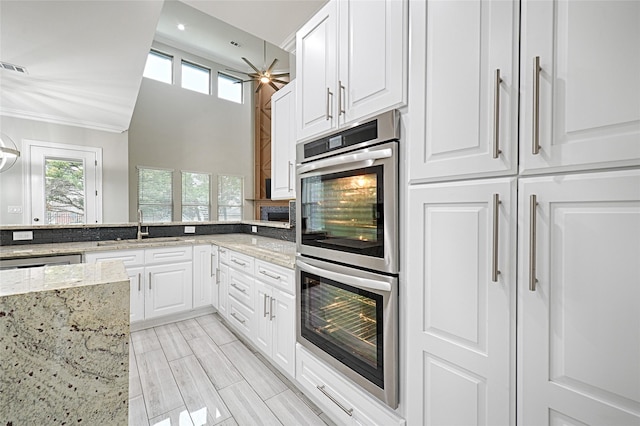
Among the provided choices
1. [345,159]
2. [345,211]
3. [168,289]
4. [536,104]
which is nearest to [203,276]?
[168,289]

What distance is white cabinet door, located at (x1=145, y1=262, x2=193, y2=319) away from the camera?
9.84ft

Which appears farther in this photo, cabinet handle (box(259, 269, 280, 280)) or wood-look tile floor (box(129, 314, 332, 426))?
cabinet handle (box(259, 269, 280, 280))

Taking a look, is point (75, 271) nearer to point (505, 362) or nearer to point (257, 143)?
point (505, 362)

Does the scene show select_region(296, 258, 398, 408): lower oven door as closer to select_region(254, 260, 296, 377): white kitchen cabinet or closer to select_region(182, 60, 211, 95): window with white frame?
select_region(254, 260, 296, 377): white kitchen cabinet

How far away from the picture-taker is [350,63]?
147cm

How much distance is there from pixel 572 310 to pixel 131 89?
4.50m

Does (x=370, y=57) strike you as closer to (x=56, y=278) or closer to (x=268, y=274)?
(x=56, y=278)

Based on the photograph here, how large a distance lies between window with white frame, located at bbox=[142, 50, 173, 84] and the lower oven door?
23.6 ft

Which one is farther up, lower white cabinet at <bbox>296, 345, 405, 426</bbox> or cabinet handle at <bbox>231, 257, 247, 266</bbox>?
cabinet handle at <bbox>231, 257, 247, 266</bbox>

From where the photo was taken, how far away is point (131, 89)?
353 centimetres

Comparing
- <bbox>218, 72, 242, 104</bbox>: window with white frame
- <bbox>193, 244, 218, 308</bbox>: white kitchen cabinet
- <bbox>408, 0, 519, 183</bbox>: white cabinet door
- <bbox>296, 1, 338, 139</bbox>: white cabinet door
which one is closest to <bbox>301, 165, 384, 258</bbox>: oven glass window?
<bbox>408, 0, 519, 183</bbox>: white cabinet door

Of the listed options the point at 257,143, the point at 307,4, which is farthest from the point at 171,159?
the point at 307,4

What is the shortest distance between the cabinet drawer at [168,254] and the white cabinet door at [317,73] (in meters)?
2.17

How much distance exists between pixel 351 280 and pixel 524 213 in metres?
0.79
